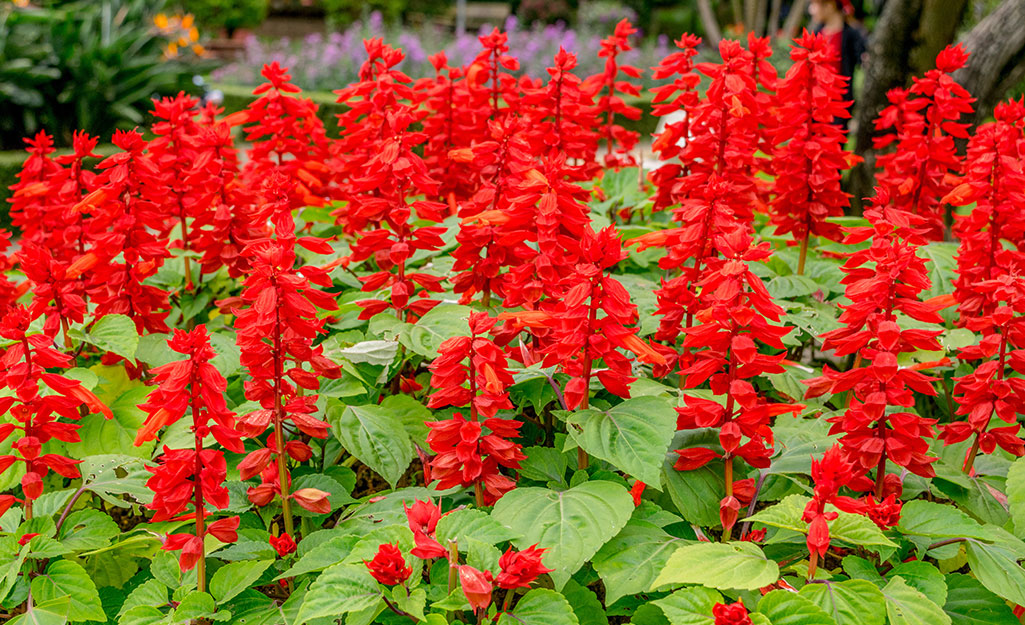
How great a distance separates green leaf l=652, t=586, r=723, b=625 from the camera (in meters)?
1.53

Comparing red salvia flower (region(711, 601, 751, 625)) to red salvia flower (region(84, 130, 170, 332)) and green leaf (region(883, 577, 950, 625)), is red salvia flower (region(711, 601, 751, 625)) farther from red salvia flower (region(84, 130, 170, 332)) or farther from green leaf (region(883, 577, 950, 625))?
red salvia flower (region(84, 130, 170, 332))

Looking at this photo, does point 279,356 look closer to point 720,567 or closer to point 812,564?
point 720,567

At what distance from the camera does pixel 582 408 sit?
6.22 ft

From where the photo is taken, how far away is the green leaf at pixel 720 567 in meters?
1.53

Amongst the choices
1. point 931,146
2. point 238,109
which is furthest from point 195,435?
point 238,109

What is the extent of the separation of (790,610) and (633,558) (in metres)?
0.33

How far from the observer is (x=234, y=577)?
1735 mm

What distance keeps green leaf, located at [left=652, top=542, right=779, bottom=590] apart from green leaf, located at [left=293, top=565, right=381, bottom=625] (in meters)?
0.50

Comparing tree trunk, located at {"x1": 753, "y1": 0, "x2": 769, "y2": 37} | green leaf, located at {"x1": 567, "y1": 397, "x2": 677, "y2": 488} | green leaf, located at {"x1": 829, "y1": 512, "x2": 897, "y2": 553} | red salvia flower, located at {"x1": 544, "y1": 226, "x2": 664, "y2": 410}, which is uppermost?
tree trunk, located at {"x1": 753, "y1": 0, "x2": 769, "y2": 37}

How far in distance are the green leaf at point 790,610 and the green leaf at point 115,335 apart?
5.13 feet

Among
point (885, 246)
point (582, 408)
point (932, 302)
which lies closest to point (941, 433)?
point (932, 302)

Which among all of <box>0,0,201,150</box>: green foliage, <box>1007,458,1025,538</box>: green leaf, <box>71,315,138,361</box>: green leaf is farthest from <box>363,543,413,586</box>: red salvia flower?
<box>0,0,201,150</box>: green foliage

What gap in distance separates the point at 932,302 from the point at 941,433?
31cm

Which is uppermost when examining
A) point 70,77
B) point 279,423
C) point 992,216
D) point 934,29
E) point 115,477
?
point 934,29
